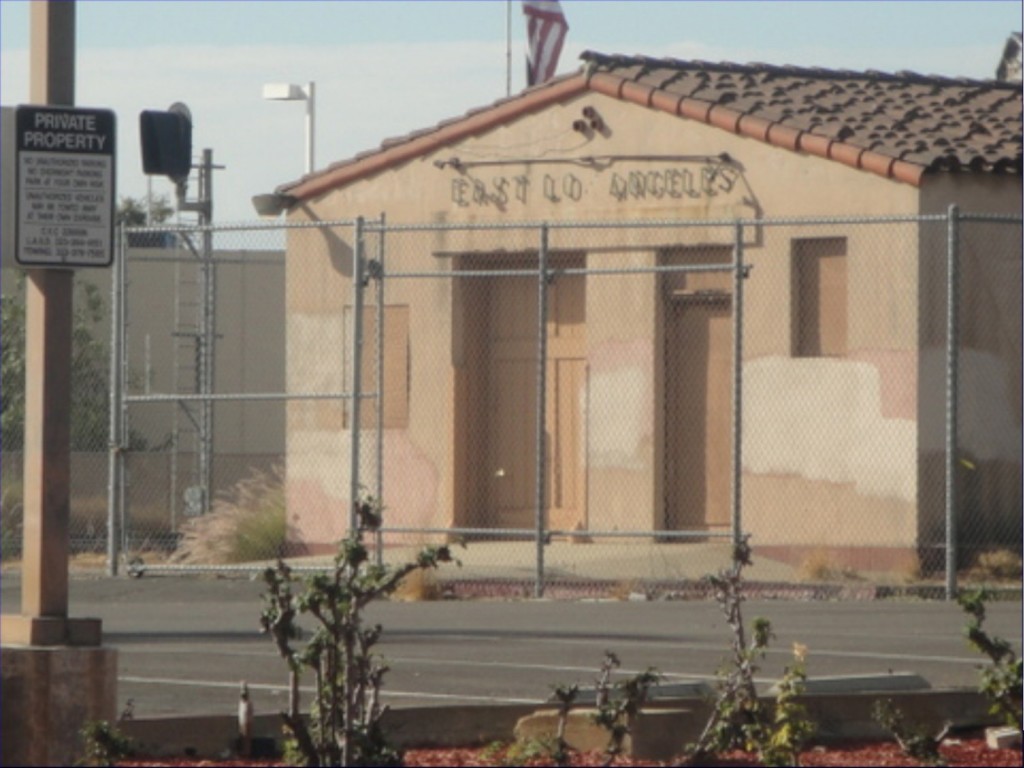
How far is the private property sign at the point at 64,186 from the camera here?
731 centimetres

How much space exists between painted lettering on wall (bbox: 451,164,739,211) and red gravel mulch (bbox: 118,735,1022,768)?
11.4 m

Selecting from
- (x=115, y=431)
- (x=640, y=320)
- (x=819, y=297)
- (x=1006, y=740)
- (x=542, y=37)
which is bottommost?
(x=1006, y=740)

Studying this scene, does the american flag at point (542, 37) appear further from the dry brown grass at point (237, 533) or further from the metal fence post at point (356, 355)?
the metal fence post at point (356, 355)

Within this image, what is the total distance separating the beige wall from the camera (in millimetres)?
18312

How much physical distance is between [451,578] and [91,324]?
15696 mm

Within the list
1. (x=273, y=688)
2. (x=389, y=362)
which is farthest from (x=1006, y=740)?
(x=389, y=362)

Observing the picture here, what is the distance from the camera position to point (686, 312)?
782 inches

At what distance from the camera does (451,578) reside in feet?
60.6

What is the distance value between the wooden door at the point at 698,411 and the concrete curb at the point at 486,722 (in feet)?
35.1

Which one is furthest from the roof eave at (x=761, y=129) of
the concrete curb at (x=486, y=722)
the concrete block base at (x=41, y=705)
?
the concrete block base at (x=41, y=705)

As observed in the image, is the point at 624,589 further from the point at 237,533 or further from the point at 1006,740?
the point at 1006,740

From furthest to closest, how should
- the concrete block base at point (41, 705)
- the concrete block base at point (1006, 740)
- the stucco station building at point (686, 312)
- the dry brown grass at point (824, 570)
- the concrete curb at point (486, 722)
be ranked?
the stucco station building at point (686, 312)
the dry brown grass at point (824, 570)
the concrete block base at point (1006, 740)
the concrete curb at point (486, 722)
the concrete block base at point (41, 705)

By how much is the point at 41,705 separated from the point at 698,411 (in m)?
13.0

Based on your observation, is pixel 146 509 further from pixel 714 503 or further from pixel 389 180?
pixel 714 503
